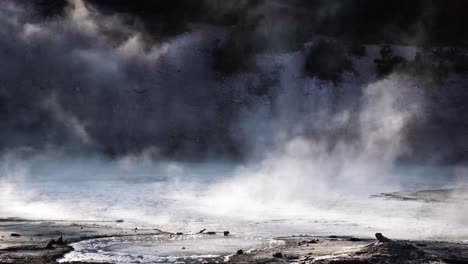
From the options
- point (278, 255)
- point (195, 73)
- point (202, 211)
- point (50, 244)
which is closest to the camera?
point (278, 255)

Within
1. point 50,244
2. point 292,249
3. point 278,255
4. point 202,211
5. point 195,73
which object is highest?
point 195,73

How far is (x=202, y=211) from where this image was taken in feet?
75.7

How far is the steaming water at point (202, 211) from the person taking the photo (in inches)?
635

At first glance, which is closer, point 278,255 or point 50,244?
point 278,255

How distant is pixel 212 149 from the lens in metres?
49.8

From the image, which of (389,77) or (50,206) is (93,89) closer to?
(389,77)

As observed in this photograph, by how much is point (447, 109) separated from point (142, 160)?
22.0 meters

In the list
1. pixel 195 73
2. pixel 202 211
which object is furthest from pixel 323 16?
pixel 202 211

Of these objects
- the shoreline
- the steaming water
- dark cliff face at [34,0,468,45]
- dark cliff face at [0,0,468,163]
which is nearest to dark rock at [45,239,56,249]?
the shoreline

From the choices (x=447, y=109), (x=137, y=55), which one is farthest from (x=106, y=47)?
(x=447, y=109)

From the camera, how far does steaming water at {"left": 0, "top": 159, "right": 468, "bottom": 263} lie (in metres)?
16.1

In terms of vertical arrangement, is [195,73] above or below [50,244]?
above

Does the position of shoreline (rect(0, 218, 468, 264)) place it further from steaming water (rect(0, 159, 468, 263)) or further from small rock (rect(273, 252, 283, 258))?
steaming water (rect(0, 159, 468, 263))

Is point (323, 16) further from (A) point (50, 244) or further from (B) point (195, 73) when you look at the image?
(A) point (50, 244)
